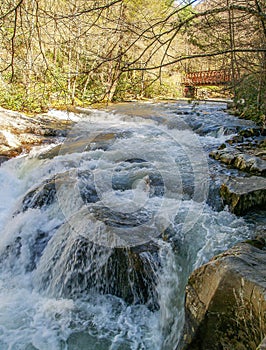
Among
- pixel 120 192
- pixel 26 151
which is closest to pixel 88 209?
pixel 120 192

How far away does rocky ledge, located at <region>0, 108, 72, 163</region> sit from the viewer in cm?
724

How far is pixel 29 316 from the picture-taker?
3260mm

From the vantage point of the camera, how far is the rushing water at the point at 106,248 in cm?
302

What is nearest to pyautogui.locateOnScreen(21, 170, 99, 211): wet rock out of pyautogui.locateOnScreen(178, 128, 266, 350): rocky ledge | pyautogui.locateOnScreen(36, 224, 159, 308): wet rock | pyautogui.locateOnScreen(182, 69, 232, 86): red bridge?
pyautogui.locateOnScreen(36, 224, 159, 308): wet rock

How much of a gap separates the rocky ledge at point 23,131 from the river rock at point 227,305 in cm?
574

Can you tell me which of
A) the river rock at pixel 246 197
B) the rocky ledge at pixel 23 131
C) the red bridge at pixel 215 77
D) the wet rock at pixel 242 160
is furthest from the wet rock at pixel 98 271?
the red bridge at pixel 215 77

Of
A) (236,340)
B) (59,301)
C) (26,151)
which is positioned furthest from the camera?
(26,151)

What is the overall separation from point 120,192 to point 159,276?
1.94 meters

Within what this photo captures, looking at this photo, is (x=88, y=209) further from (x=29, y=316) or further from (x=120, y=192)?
(x=29, y=316)

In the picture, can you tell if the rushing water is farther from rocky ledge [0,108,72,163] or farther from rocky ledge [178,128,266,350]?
rocky ledge [0,108,72,163]

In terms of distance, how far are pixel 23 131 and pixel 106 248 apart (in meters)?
5.90

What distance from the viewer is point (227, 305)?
2.01 metres

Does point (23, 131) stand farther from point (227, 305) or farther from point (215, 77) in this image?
point (227, 305)

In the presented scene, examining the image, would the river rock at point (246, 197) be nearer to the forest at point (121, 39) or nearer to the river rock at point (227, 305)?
the forest at point (121, 39)
